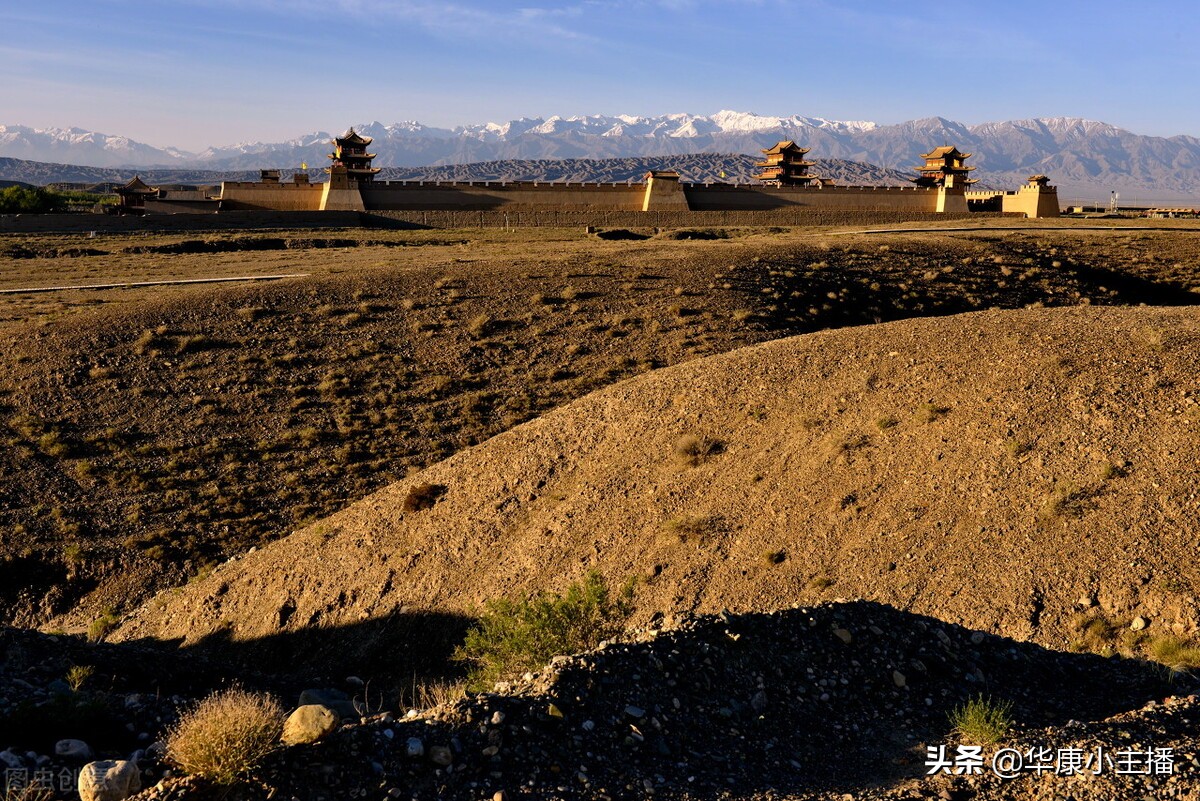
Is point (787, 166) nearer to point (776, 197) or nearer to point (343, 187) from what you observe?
point (776, 197)

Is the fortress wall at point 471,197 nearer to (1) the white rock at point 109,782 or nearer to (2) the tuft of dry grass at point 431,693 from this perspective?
(2) the tuft of dry grass at point 431,693

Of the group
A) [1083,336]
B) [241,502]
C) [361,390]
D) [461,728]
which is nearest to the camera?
[461,728]

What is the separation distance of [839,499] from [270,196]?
6010 cm

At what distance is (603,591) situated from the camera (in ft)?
40.0

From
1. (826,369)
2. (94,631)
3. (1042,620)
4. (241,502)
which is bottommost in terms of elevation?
(94,631)

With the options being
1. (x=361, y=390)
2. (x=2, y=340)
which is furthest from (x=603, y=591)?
(x=2, y=340)

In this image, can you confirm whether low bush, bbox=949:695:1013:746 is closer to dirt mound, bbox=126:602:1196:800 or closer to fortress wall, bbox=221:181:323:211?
dirt mound, bbox=126:602:1196:800

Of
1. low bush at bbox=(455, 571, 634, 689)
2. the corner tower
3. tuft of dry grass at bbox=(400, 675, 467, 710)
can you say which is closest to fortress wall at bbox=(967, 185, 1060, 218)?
the corner tower

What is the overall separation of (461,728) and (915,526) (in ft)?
29.2

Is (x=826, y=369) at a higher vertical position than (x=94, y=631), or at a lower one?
higher

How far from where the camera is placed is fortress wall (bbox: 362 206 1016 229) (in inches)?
2557

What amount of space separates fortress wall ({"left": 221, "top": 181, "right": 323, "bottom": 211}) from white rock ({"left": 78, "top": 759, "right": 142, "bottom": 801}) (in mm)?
63055

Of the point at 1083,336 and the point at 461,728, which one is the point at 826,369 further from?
the point at 461,728

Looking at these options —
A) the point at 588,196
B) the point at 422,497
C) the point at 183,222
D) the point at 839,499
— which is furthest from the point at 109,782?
the point at 588,196
